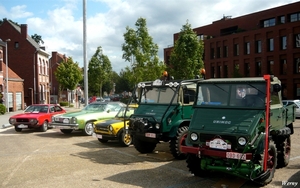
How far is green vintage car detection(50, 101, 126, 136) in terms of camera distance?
15.0 m

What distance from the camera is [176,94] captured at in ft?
33.4

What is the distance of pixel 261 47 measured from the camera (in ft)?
143

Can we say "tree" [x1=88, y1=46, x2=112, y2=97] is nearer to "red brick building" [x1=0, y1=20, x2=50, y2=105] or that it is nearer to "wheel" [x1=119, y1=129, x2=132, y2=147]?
"red brick building" [x1=0, y1=20, x2=50, y2=105]

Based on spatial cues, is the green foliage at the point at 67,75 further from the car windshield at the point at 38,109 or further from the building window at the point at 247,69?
the car windshield at the point at 38,109

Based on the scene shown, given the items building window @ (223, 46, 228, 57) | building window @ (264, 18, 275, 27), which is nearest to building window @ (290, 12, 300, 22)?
building window @ (264, 18, 275, 27)

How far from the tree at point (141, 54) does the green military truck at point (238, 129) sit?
25209mm

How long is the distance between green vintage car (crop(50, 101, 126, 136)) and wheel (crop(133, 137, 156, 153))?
5318 millimetres

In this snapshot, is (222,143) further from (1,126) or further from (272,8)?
(272,8)

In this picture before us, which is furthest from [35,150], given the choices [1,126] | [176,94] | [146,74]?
[146,74]

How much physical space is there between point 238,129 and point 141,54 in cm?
2698

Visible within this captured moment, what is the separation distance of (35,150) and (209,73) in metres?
42.6

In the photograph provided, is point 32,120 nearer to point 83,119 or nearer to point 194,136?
point 83,119

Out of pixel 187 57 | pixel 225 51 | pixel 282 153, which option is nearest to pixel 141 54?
pixel 187 57

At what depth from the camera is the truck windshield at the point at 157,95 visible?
10422mm
